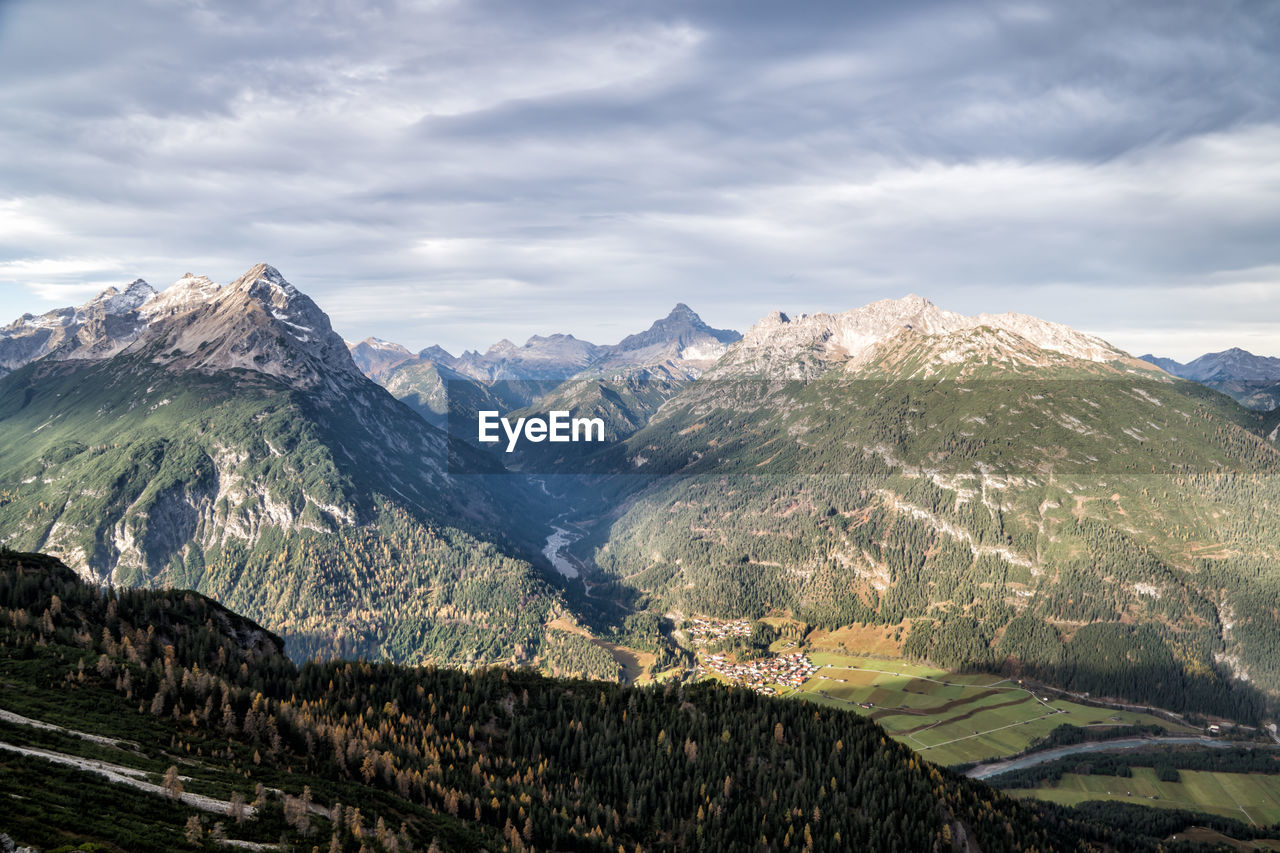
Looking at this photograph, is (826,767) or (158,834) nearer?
(158,834)

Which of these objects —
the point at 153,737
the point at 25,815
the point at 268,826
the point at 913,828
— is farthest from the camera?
the point at 913,828

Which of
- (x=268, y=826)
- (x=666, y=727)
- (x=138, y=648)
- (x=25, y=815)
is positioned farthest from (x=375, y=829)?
(x=666, y=727)

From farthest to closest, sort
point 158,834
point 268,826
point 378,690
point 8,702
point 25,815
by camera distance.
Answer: point 378,690
point 8,702
point 268,826
point 158,834
point 25,815

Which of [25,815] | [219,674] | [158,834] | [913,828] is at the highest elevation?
[25,815]

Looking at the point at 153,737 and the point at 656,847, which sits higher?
the point at 153,737

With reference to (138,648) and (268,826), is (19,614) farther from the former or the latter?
(268,826)

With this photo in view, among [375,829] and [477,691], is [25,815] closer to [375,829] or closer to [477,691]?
[375,829]
